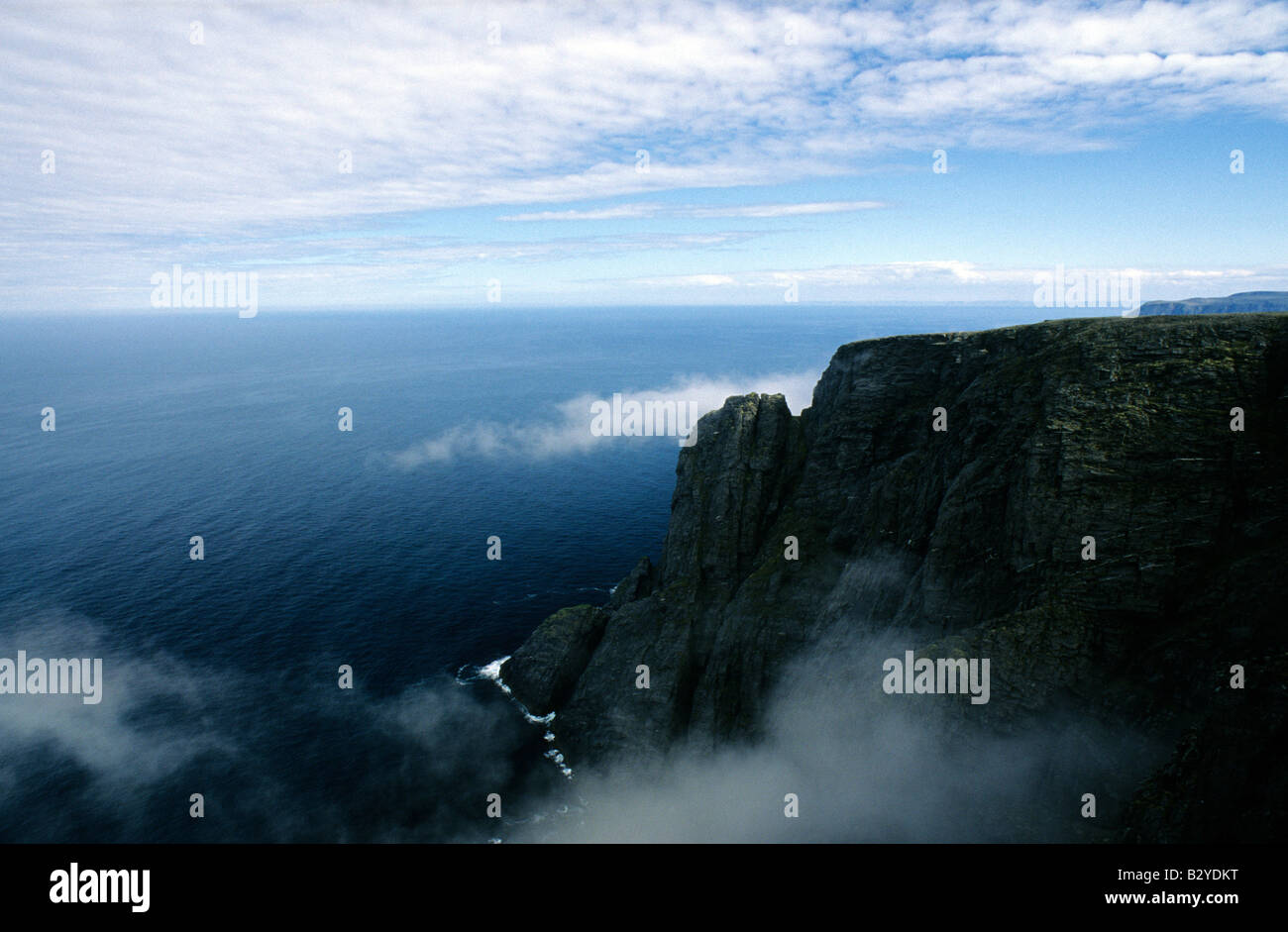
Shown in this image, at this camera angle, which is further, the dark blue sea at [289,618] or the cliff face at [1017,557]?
the dark blue sea at [289,618]

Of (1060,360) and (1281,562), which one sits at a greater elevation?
(1060,360)

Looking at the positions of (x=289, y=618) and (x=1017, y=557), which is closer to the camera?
(x=1017, y=557)

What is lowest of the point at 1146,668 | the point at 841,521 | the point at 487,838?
the point at 487,838

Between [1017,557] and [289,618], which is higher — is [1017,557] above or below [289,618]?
above

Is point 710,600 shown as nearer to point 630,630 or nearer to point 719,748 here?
point 630,630

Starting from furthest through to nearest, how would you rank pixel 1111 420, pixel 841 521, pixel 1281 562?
pixel 841 521, pixel 1111 420, pixel 1281 562

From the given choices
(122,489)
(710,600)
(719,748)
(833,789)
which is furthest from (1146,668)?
(122,489)

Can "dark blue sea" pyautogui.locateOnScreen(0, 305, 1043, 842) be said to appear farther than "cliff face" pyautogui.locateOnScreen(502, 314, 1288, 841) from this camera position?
Yes
